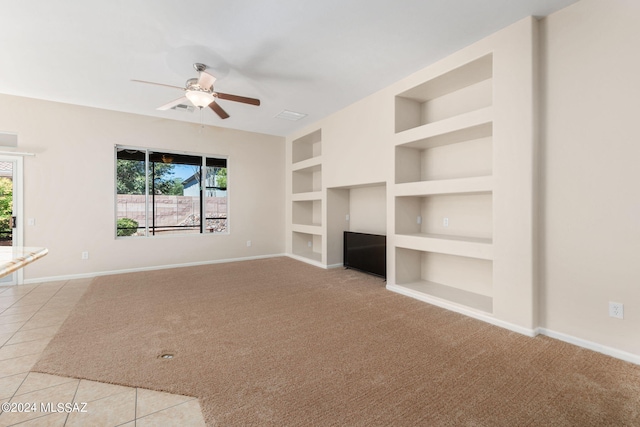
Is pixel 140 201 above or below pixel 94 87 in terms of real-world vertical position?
below

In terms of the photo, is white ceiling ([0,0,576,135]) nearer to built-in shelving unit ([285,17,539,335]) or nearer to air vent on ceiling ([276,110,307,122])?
built-in shelving unit ([285,17,539,335])

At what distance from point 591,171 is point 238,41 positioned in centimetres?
352

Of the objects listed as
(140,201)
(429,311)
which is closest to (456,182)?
(429,311)

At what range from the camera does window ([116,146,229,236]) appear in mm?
5453

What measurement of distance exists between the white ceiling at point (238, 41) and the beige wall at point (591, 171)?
41 centimetres

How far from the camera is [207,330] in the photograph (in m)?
2.84

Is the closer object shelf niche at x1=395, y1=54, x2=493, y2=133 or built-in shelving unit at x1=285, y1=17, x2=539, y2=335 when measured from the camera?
built-in shelving unit at x1=285, y1=17, x2=539, y2=335

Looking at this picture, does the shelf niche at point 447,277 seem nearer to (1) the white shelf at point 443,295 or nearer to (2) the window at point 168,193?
(1) the white shelf at point 443,295

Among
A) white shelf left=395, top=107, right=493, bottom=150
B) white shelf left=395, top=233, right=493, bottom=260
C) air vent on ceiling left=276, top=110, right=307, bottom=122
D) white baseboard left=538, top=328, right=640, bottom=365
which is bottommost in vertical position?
white baseboard left=538, top=328, right=640, bottom=365

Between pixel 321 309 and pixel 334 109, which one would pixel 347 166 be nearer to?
pixel 334 109

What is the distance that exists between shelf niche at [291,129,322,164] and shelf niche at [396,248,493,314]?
3459mm

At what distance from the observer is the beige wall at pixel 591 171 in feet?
7.41

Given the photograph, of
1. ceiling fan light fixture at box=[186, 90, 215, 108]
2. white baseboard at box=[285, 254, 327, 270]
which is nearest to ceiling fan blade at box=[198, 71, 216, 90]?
ceiling fan light fixture at box=[186, 90, 215, 108]

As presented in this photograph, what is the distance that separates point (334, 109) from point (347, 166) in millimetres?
1079
